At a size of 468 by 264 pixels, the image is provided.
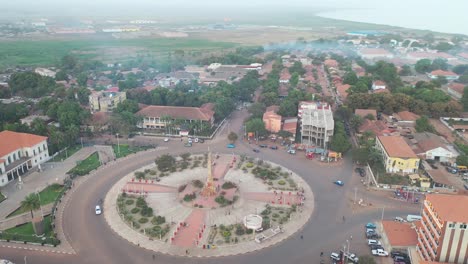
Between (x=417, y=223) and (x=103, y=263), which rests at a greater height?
(x=417, y=223)

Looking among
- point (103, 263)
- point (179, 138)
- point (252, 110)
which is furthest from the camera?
point (252, 110)

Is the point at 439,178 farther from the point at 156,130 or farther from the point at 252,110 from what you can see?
the point at 156,130

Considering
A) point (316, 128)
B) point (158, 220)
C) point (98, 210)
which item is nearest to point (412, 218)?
point (316, 128)

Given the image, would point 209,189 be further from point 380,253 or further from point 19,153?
point 19,153

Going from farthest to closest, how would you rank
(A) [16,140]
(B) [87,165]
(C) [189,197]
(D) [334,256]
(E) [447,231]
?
(B) [87,165]
(A) [16,140]
(C) [189,197]
(D) [334,256]
(E) [447,231]

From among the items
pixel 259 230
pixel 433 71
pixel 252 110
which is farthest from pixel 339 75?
pixel 259 230

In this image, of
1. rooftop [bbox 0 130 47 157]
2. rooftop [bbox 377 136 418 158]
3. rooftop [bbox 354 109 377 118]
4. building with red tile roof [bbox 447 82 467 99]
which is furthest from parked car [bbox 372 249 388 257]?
A: building with red tile roof [bbox 447 82 467 99]

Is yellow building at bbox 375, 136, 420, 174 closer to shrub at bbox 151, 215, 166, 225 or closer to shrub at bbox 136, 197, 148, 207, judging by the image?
shrub at bbox 151, 215, 166, 225
